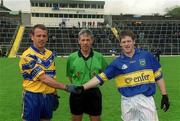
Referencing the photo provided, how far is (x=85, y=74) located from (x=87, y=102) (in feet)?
1.68

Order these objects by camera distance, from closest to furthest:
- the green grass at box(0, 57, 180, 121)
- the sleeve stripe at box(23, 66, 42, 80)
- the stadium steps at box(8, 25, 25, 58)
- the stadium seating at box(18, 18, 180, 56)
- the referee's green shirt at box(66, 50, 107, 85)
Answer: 1. the sleeve stripe at box(23, 66, 42, 80)
2. the referee's green shirt at box(66, 50, 107, 85)
3. the green grass at box(0, 57, 180, 121)
4. the stadium steps at box(8, 25, 25, 58)
5. the stadium seating at box(18, 18, 180, 56)

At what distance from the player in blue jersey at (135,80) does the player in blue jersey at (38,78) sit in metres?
0.79

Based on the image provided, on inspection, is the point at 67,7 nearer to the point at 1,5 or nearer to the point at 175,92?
the point at 1,5

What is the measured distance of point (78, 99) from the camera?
299 inches

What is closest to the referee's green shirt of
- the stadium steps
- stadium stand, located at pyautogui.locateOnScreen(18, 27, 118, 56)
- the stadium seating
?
the stadium steps

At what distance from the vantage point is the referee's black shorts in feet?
24.9

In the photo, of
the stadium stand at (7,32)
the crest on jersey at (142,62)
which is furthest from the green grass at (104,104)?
the stadium stand at (7,32)

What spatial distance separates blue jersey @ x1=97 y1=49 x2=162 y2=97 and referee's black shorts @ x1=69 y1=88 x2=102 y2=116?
46.1 inches

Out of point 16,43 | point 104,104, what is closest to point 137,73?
point 104,104

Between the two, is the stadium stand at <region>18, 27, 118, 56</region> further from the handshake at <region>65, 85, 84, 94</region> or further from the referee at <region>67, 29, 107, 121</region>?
the handshake at <region>65, 85, 84, 94</region>

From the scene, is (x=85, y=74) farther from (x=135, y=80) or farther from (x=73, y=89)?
(x=135, y=80)

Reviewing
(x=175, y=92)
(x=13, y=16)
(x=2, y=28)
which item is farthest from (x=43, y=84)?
(x=13, y=16)

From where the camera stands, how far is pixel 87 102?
762 centimetres

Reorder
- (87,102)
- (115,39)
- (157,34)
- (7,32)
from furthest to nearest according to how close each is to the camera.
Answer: (157,34) → (7,32) → (115,39) → (87,102)
